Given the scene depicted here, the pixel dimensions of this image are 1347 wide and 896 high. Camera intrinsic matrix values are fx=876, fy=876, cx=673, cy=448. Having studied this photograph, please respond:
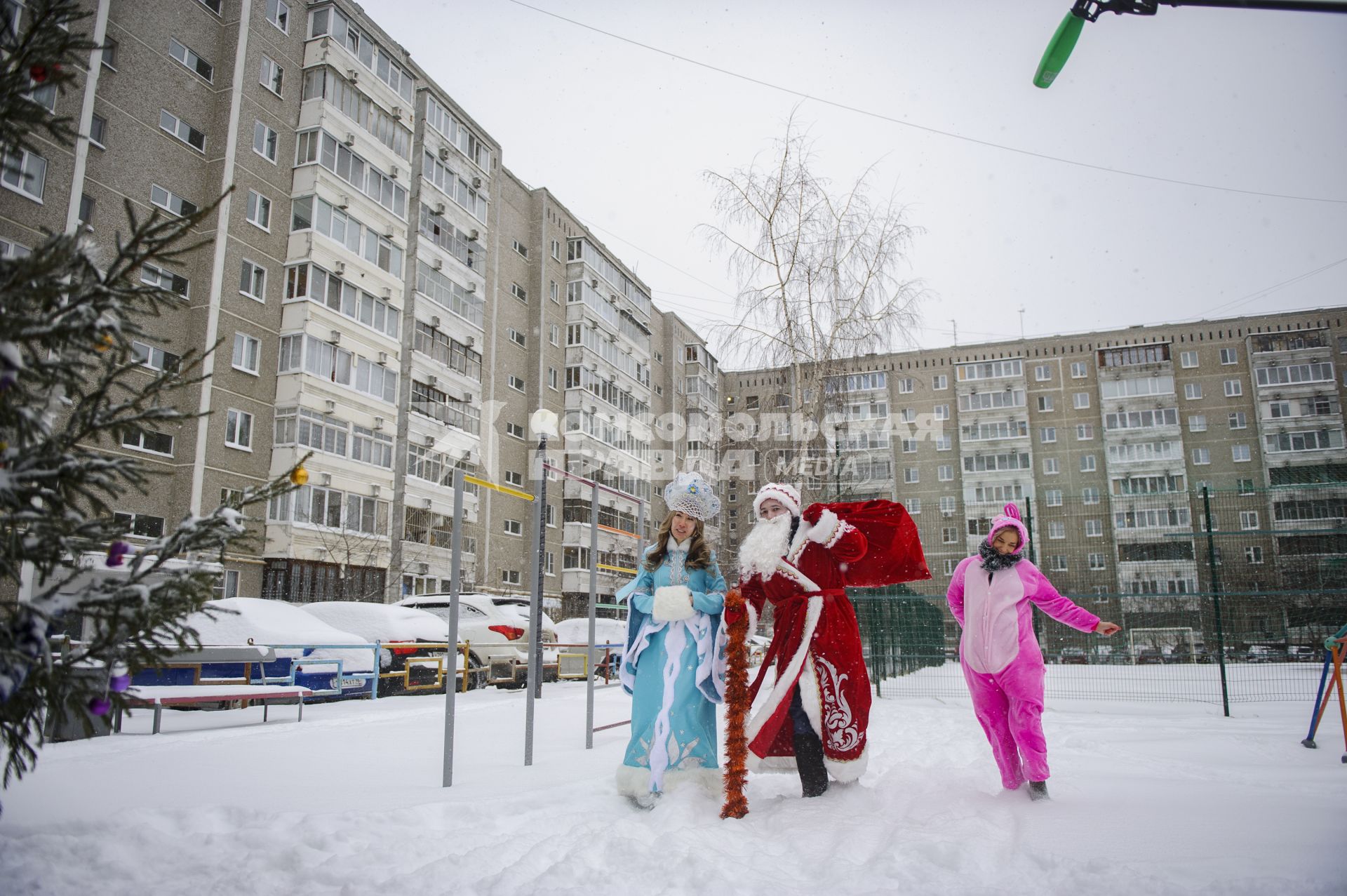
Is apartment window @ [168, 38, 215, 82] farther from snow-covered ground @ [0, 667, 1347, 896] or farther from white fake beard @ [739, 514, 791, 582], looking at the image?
white fake beard @ [739, 514, 791, 582]

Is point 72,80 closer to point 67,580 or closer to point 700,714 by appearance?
point 67,580

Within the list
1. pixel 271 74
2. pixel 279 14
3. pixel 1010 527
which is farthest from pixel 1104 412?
pixel 1010 527

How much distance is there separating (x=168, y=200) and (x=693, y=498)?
23.1 metres

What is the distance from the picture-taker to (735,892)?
3303 mm

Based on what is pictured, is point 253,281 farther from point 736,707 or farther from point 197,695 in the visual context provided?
point 736,707

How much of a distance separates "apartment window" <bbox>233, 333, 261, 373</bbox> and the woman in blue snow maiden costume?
22.7 m

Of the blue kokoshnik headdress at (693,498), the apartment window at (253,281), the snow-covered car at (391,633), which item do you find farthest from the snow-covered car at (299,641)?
the apartment window at (253,281)

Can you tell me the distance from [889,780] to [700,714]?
1.44 metres

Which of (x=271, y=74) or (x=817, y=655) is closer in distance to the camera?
(x=817, y=655)

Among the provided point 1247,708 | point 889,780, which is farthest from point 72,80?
point 1247,708

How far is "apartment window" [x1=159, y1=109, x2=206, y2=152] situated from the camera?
23.0m

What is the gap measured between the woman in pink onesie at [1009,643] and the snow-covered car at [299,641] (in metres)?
8.93

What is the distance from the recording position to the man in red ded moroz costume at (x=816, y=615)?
4.95 m

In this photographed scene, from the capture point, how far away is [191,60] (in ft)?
79.5
